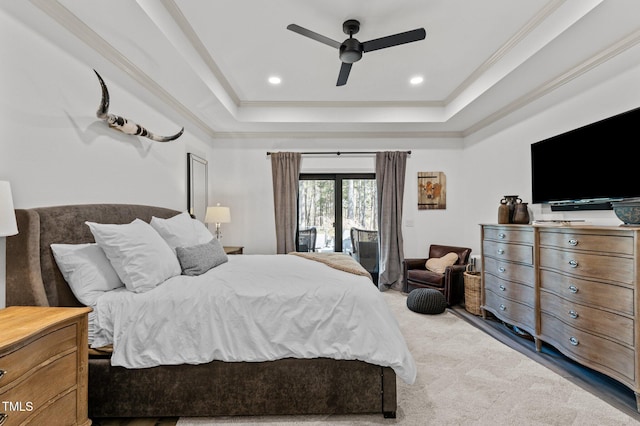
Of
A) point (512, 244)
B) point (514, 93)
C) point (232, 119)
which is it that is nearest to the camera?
point (512, 244)

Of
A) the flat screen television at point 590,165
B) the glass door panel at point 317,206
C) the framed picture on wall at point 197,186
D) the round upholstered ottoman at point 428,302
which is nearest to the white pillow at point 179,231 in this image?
the framed picture on wall at point 197,186

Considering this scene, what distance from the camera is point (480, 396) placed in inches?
80.2

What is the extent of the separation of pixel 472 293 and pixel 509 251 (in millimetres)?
892

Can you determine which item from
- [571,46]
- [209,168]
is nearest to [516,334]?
[571,46]

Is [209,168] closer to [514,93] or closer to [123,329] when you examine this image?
[123,329]

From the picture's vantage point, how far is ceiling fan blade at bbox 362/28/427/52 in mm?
2217

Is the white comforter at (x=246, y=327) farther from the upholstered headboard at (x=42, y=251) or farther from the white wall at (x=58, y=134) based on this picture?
the white wall at (x=58, y=134)

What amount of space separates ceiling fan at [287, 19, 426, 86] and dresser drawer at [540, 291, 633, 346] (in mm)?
2336

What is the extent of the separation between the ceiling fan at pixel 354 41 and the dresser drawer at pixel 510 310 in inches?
102

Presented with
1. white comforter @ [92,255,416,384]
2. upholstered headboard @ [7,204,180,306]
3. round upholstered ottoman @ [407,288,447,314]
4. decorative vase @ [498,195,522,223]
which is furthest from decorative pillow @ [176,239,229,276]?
decorative vase @ [498,195,522,223]

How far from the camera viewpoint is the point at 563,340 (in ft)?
7.88

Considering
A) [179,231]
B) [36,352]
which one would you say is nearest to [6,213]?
[36,352]

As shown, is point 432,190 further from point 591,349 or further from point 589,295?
point 591,349

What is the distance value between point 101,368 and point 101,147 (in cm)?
165
